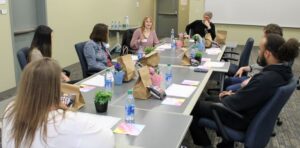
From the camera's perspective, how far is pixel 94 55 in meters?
3.71

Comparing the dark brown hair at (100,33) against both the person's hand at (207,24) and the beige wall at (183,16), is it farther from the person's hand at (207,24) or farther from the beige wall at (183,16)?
the beige wall at (183,16)

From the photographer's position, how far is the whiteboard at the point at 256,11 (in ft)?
29.0

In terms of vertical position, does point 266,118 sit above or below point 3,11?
below

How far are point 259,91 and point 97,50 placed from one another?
6.86ft

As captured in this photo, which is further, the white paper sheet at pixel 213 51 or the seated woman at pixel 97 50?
the white paper sheet at pixel 213 51

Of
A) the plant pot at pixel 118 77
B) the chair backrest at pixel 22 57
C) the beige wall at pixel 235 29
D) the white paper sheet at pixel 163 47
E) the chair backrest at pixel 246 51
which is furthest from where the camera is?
the beige wall at pixel 235 29

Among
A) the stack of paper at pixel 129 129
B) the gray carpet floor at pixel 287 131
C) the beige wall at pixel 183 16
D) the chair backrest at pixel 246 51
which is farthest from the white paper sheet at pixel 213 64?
the beige wall at pixel 183 16

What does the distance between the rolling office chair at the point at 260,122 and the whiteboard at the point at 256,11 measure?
7.17 metres

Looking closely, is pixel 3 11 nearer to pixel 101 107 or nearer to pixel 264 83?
pixel 101 107

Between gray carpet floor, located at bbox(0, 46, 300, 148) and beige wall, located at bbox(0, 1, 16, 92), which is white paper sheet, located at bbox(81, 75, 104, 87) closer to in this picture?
gray carpet floor, located at bbox(0, 46, 300, 148)

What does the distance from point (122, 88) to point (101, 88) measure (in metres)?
0.18

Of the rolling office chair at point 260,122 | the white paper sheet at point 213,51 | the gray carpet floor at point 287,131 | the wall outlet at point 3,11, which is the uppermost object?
the wall outlet at point 3,11

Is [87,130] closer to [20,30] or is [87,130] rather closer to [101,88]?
[101,88]

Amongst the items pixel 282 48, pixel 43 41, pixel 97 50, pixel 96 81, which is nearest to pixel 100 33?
pixel 97 50
